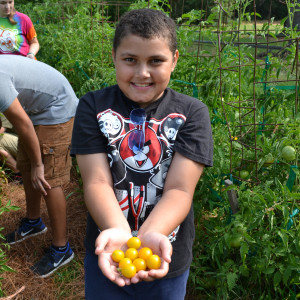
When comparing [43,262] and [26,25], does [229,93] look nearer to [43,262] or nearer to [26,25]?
[43,262]

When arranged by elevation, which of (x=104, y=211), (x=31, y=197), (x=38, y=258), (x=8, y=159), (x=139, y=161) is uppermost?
(x=139, y=161)

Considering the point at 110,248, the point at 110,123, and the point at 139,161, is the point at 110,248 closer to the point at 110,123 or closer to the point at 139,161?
the point at 139,161

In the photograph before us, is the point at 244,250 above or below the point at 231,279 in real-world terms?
above

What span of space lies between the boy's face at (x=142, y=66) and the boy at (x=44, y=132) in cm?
96

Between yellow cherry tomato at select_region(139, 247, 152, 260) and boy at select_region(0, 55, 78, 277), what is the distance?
4.03 ft

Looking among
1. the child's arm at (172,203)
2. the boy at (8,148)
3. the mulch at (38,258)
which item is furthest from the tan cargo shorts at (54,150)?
the child's arm at (172,203)

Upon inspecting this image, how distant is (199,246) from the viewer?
7.61 feet

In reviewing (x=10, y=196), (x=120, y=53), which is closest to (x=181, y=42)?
(x=120, y=53)

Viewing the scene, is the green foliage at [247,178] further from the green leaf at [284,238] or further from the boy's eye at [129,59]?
the boy's eye at [129,59]

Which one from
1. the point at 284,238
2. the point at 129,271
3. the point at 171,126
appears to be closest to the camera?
the point at 129,271

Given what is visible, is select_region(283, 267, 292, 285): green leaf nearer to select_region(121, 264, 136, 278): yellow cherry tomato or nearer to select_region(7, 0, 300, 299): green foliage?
select_region(7, 0, 300, 299): green foliage

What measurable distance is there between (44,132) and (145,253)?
149cm

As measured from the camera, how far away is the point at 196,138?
1.41 metres

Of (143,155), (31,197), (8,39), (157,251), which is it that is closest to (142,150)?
(143,155)
